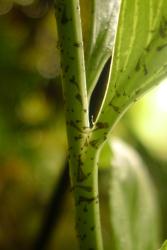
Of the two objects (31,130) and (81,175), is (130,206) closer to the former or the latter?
(81,175)

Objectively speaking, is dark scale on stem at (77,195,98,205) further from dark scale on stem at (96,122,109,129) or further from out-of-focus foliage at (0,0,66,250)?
out-of-focus foliage at (0,0,66,250)

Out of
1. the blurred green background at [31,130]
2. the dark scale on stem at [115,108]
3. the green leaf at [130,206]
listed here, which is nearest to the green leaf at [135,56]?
the dark scale on stem at [115,108]

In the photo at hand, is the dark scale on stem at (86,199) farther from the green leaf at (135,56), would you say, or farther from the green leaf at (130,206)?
Result: the green leaf at (130,206)

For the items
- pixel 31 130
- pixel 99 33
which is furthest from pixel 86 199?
pixel 31 130

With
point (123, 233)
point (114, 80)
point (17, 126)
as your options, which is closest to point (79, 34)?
point (114, 80)

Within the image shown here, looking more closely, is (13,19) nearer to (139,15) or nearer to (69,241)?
(69,241)
